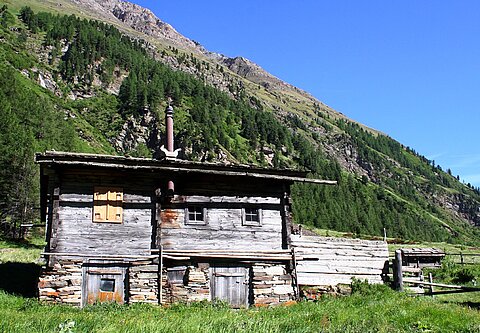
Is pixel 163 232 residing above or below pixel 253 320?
above

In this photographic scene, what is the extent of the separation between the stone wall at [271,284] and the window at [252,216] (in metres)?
2.06

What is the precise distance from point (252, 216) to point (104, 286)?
25.1 feet

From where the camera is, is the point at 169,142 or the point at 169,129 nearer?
the point at 169,142

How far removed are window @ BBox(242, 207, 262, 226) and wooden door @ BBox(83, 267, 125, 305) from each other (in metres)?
6.36

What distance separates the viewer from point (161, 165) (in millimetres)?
20812

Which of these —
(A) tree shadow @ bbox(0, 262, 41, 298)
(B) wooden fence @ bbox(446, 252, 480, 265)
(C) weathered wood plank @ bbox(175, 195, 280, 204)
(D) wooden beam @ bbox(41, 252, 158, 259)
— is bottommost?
(B) wooden fence @ bbox(446, 252, 480, 265)

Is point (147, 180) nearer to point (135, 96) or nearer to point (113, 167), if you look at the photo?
point (113, 167)

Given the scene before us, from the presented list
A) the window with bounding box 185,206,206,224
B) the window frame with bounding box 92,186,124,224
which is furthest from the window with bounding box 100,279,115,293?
the window with bounding box 185,206,206,224

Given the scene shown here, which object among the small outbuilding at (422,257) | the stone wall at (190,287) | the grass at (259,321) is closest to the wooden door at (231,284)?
the stone wall at (190,287)

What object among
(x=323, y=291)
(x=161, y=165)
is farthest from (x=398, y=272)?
(x=161, y=165)

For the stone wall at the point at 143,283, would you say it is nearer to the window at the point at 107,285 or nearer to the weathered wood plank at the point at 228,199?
the window at the point at 107,285

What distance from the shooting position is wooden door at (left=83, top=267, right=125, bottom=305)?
19.5 meters

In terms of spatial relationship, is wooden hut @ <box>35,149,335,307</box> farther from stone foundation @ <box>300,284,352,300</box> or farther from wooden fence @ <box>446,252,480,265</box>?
wooden fence @ <box>446,252,480,265</box>

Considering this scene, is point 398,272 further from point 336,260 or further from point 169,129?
point 169,129
